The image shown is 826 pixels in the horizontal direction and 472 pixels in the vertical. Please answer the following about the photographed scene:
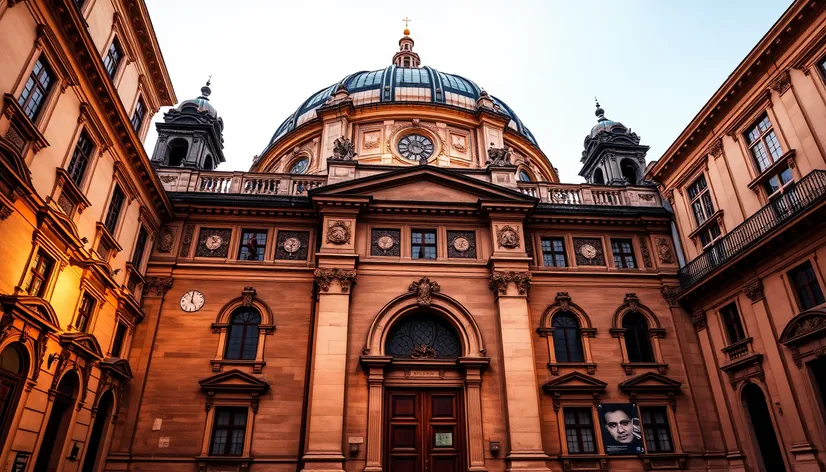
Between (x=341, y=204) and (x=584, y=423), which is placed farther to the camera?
(x=341, y=204)

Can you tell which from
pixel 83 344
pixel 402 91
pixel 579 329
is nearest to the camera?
pixel 83 344

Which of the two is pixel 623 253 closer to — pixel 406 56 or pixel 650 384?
pixel 650 384

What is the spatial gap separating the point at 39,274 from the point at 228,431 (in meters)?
9.98

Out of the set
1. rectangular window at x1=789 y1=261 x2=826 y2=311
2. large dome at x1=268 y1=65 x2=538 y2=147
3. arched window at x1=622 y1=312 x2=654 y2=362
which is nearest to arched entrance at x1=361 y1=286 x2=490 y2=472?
arched window at x1=622 y1=312 x2=654 y2=362

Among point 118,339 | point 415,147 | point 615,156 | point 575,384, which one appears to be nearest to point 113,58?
point 118,339

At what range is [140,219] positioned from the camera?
78.7ft

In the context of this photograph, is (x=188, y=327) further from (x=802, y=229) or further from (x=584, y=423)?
(x=802, y=229)

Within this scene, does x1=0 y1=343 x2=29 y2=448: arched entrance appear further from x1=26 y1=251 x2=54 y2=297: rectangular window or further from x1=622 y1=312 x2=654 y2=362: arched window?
x1=622 y1=312 x2=654 y2=362: arched window

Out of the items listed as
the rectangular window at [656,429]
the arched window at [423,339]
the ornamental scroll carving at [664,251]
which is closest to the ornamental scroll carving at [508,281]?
the arched window at [423,339]

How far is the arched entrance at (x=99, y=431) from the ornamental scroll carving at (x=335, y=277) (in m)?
9.21

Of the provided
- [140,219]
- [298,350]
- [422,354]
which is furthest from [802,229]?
[140,219]

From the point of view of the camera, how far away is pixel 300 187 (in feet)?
94.3

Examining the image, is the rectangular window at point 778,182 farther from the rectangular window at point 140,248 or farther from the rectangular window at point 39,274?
the rectangular window at point 140,248

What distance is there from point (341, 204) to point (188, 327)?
874cm
